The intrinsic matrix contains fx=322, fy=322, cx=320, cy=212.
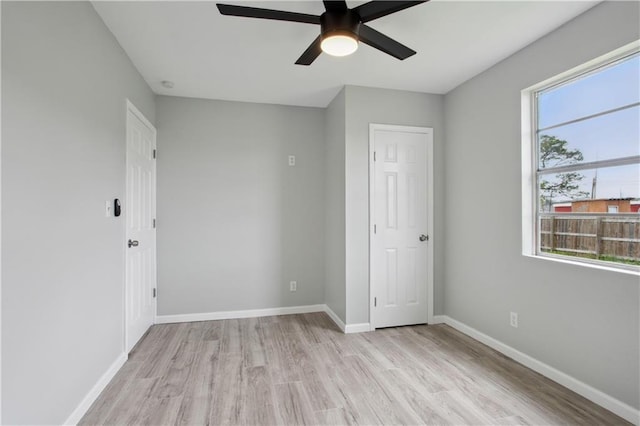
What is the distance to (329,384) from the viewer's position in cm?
234

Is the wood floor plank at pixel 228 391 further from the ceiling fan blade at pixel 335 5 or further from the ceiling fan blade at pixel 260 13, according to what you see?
the ceiling fan blade at pixel 335 5

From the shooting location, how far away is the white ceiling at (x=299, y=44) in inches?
83.3

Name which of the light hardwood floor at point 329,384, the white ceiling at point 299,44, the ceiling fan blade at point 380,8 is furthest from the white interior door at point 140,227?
the ceiling fan blade at point 380,8

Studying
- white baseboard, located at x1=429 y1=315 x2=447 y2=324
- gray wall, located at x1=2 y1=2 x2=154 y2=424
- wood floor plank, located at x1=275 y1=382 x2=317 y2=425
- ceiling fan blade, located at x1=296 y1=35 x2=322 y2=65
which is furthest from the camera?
white baseboard, located at x1=429 y1=315 x2=447 y2=324

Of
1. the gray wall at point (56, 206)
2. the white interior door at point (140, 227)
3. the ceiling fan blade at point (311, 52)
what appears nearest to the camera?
the gray wall at point (56, 206)

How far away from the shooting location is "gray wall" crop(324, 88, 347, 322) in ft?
11.3

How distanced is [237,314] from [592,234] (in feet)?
11.3

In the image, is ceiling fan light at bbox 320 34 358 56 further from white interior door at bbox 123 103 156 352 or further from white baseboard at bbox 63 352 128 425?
white baseboard at bbox 63 352 128 425

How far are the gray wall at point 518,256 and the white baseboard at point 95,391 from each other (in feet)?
10.4

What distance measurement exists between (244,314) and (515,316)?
281 centimetres

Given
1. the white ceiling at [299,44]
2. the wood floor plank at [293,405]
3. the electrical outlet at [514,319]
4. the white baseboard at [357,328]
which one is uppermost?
the white ceiling at [299,44]

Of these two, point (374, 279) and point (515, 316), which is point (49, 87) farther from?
point (515, 316)

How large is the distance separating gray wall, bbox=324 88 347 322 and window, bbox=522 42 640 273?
1671 millimetres

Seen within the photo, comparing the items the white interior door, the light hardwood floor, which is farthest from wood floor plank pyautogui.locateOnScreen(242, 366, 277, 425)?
the white interior door
